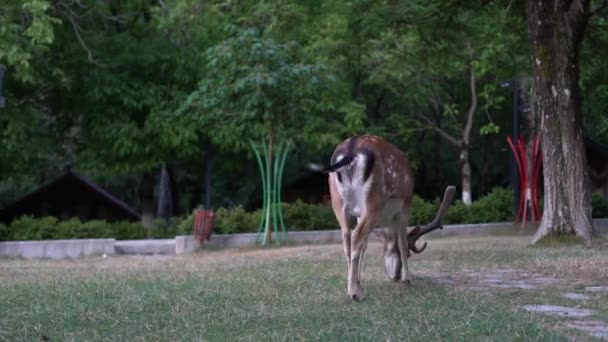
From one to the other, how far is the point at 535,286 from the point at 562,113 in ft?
23.0

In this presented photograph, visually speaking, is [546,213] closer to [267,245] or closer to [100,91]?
[267,245]

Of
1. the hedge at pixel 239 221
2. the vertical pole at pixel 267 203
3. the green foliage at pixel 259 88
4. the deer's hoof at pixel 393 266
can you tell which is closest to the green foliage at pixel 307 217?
the hedge at pixel 239 221

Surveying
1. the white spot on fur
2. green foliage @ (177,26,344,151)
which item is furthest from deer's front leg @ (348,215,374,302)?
green foliage @ (177,26,344,151)

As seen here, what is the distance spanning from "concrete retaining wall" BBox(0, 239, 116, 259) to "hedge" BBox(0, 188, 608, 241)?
1.49 m

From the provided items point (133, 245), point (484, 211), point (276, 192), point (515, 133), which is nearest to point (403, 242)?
point (276, 192)

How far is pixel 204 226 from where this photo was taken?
20047mm

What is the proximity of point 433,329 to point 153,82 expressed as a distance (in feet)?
68.1

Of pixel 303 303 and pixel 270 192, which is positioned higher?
pixel 270 192

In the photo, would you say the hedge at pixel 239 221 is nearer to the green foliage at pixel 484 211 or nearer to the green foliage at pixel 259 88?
the green foliage at pixel 484 211

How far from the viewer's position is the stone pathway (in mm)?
6477

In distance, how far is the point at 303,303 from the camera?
7852 mm

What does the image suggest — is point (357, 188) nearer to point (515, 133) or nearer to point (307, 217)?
point (307, 217)

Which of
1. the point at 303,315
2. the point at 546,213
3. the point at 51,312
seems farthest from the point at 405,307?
the point at 546,213

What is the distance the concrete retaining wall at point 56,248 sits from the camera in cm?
1956
